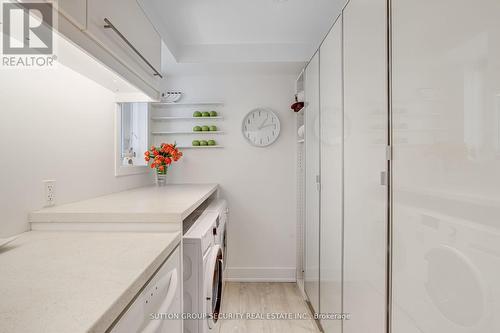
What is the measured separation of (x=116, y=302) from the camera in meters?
0.58

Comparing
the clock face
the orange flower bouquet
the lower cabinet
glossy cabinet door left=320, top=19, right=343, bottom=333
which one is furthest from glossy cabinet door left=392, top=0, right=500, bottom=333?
the orange flower bouquet

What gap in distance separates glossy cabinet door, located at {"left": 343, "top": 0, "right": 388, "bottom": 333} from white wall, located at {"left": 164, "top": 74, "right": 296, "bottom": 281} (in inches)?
58.7

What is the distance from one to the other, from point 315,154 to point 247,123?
1.07 meters

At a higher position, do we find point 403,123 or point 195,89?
point 195,89

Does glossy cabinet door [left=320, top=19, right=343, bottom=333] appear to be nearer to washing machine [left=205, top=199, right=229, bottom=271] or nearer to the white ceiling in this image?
the white ceiling

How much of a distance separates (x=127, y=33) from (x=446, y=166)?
1.44 metres

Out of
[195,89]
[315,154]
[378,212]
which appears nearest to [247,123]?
[195,89]

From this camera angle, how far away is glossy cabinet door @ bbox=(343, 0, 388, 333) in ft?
3.60

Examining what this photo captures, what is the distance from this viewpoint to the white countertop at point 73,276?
514mm

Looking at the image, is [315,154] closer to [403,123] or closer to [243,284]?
[403,123]

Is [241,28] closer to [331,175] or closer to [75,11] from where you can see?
[331,175]

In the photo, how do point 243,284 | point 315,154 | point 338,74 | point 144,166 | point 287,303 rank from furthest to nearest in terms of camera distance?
point 243,284 → point 144,166 → point 287,303 → point 315,154 → point 338,74

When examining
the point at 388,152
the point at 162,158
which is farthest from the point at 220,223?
the point at 388,152

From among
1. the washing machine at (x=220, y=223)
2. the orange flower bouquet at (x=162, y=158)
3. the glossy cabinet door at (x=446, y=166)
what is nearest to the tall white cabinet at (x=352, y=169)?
the glossy cabinet door at (x=446, y=166)
